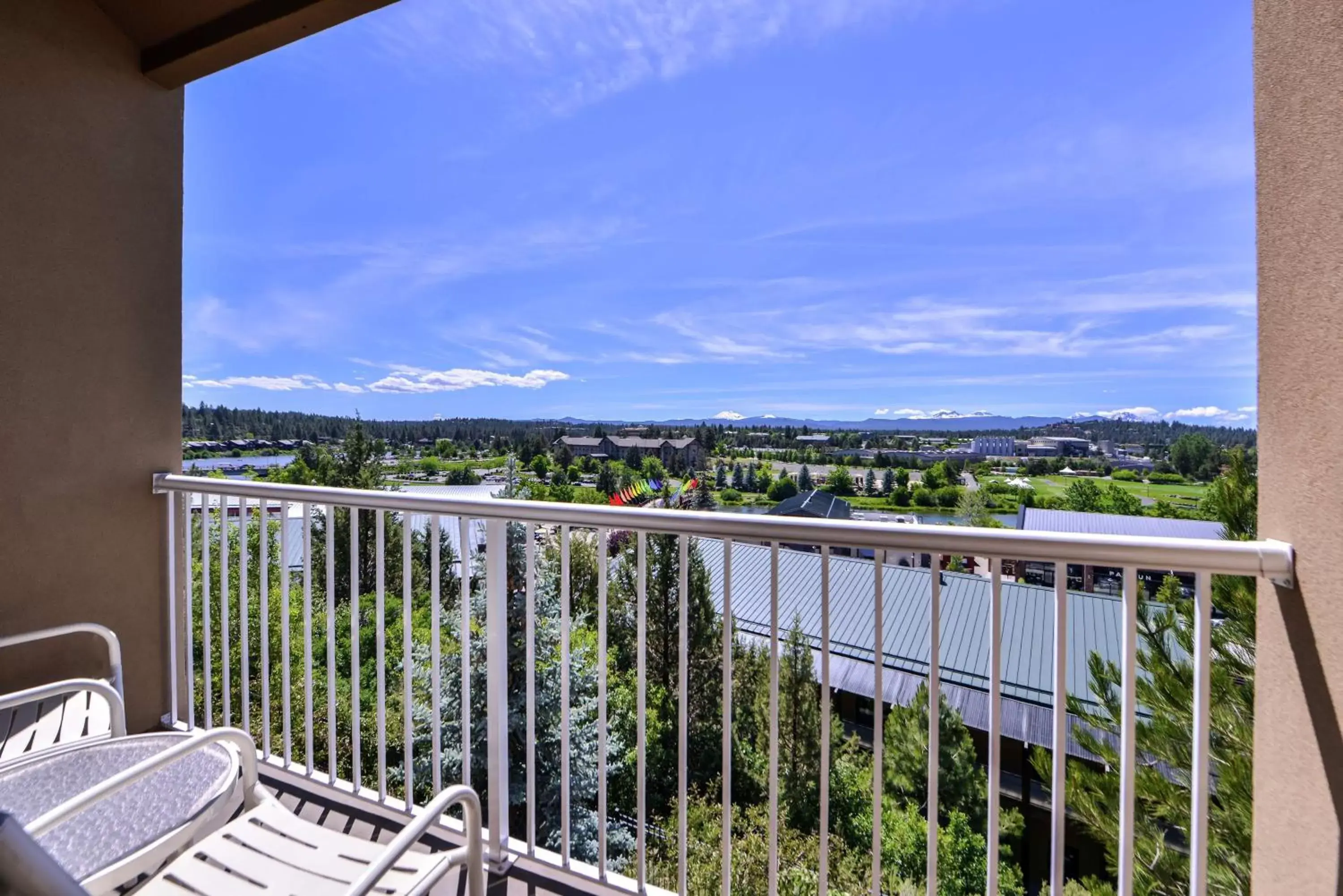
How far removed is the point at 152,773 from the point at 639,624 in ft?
3.96

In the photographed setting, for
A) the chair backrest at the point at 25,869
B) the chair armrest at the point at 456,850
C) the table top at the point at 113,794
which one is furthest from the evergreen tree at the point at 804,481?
the chair backrest at the point at 25,869

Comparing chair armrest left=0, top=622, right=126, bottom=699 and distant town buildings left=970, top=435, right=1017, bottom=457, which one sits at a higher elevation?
distant town buildings left=970, top=435, right=1017, bottom=457

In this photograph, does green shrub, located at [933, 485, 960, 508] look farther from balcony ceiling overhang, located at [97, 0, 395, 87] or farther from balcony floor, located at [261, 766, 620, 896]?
balcony ceiling overhang, located at [97, 0, 395, 87]

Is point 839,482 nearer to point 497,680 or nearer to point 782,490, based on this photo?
point 782,490

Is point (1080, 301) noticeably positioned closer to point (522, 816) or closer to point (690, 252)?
point (690, 252)

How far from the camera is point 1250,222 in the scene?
133 centimetres

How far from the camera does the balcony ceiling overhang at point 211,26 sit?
8.20 feet

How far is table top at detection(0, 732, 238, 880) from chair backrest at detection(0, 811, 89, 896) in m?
0.90

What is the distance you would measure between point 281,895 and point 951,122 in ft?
51.4

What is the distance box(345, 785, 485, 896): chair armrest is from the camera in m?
1.06

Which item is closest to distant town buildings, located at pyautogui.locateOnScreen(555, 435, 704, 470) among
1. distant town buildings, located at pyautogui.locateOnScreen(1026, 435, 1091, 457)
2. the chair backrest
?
distant town buildings, located at pyautogui.locateOnScreen(1026, 435, 1091, 457)

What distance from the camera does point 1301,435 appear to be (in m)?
1.17

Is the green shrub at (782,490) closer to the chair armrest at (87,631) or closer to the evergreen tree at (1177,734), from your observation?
the evergreen tree at (1177,734)

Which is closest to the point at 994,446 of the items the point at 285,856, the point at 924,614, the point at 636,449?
the point at 924,614
